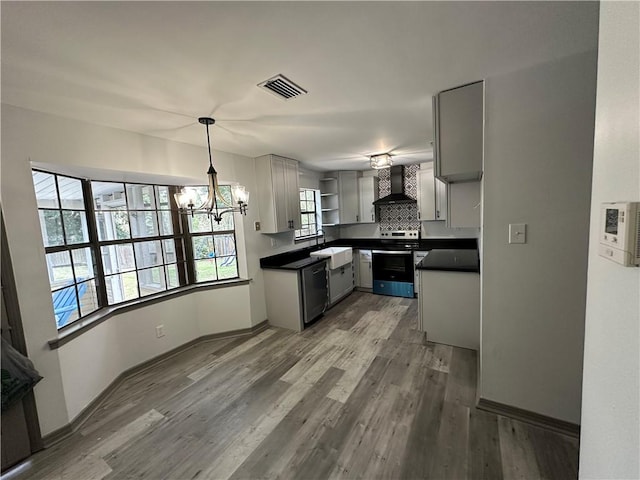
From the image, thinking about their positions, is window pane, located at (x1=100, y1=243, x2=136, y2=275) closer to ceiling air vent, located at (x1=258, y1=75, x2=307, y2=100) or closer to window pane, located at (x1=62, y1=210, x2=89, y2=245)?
window pane, located at (x1=62, y1=210, x2=89, y2=245)

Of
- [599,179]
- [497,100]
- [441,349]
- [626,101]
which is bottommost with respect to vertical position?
[441,349]

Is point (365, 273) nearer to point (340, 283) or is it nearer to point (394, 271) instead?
point (394, 271)

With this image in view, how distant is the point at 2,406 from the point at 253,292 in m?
2.19

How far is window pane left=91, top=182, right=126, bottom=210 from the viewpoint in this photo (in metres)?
2.55

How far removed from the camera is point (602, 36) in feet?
2.30

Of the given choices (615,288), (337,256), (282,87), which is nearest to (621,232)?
(615,288)

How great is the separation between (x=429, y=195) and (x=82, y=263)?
4.63 m

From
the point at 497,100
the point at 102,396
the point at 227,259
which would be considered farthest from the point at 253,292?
the point at 497,100

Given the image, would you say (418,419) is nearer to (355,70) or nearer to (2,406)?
(355,70)

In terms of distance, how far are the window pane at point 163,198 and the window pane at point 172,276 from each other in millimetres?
705

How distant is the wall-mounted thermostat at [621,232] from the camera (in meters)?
0.55

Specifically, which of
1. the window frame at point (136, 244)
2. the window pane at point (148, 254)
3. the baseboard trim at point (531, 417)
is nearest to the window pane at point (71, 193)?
the window frame at point (136, 244)

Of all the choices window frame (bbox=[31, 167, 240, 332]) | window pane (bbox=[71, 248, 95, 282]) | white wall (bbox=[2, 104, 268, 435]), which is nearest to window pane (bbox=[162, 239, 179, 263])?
window frame (bbox=[31, 167, 240, 332])

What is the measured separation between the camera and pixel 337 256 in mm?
4277
